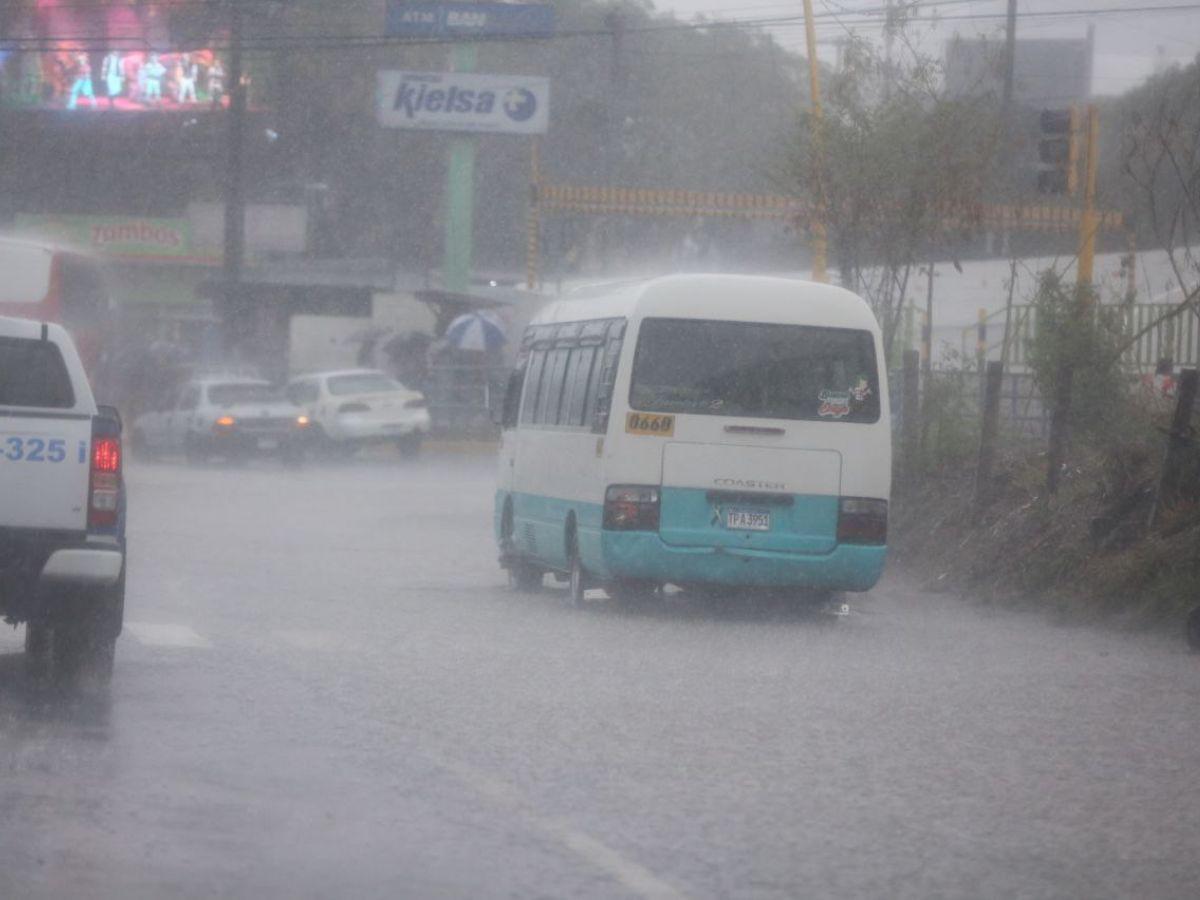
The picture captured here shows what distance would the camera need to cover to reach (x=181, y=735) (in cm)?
933

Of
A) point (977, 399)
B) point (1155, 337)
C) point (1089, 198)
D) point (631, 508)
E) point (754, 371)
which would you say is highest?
point (1089, 198)

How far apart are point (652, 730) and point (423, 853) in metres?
2.99

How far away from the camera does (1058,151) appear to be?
2098cm

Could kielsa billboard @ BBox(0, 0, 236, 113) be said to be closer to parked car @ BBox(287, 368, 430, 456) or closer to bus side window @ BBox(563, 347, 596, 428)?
parked car @ BBox(287, 368, 430, 456)

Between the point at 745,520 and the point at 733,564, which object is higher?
the point at 745,520

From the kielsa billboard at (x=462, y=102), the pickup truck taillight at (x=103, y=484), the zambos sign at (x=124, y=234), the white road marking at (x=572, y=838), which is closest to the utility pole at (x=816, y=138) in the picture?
the pickup truck taillight at (x=103, y=484)

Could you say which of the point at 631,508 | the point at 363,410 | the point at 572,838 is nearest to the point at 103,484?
the point at 572,838

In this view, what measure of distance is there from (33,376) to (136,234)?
52.5m

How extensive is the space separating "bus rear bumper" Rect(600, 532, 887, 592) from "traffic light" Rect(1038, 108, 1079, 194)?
671 centimetres

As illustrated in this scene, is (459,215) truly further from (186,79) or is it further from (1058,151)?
(1058,151)

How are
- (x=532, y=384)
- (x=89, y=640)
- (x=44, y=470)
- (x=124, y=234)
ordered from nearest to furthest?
(x=44, y=470) < (x=89, y=640) < (x=532, y=384) < (x=124, y=234)

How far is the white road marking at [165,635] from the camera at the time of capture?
42.7 ft

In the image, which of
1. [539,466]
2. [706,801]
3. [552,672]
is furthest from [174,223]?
[706,801]

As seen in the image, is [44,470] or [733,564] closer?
[44,470]
